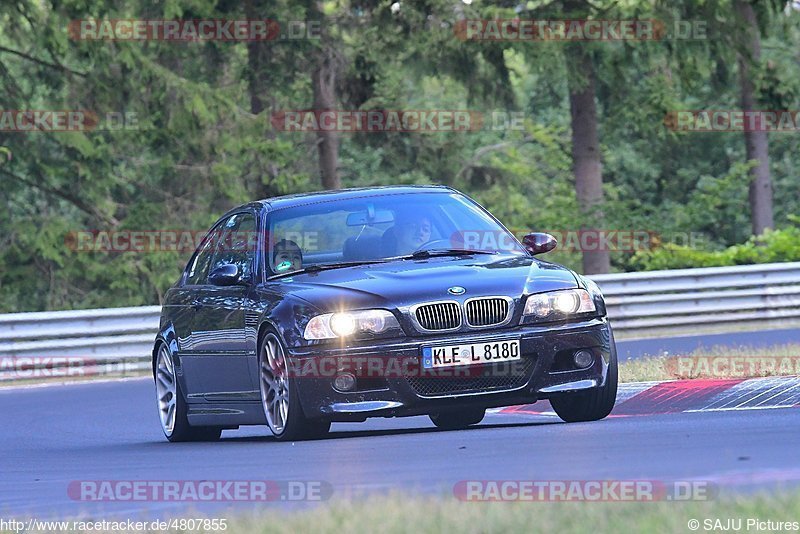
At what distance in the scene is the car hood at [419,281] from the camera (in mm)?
10195

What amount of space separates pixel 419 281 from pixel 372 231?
1.12m

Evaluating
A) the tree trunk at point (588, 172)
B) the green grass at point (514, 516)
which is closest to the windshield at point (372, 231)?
the green grass at point (514, 516)

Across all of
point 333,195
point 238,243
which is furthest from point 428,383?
point 238,243

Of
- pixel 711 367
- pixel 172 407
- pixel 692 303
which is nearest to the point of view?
pixel 172 407

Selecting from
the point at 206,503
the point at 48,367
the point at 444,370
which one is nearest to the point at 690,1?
the point at 48,367

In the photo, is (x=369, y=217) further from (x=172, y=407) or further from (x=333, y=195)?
(x=172, y=407)

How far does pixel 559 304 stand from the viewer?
34.1 ft

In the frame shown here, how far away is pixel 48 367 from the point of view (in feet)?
72.3

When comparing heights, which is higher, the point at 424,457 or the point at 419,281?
the point at 419,281

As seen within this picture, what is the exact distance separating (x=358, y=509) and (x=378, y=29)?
92.5ft

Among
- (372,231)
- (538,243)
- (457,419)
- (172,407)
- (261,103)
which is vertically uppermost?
(372,231)

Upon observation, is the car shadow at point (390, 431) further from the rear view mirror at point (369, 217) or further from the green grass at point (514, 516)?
the green grass at point (514, 516)

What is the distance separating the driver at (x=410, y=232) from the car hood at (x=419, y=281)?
30 centimetres

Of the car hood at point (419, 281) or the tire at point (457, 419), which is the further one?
the tire at point (457, 419)
